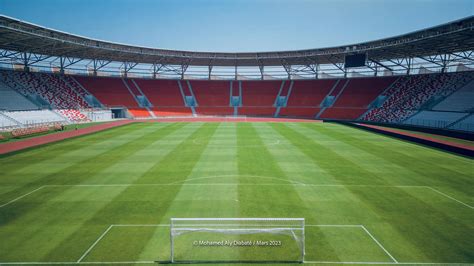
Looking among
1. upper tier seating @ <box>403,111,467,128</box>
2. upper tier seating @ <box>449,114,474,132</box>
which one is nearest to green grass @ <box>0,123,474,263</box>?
upper tier seating @ <box>449,114,474,132</box>

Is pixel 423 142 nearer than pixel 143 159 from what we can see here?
No

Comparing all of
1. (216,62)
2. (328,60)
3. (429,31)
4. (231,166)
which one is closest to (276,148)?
(231,166)

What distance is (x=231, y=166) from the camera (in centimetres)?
1781

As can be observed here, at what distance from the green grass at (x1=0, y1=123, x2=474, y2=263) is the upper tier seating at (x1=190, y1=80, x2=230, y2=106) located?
4315 cm

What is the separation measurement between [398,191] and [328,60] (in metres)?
48.9

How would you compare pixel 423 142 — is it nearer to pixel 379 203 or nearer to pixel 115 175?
pixel 379 203

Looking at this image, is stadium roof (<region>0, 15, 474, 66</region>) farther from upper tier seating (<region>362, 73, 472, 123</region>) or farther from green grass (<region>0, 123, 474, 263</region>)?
green grass (<region>0, 123, 474, 263</region>)

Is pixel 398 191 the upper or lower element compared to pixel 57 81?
lower

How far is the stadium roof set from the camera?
33.9 metres

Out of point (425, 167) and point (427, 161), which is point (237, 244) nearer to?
point (425, 167)

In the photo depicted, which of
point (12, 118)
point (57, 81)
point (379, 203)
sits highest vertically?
point (57, 81)

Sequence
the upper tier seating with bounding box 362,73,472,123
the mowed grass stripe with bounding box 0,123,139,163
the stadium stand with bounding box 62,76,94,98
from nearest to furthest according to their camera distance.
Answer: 1. the mowed grass stripe with bounding box 0,123,139,163
2. the upper tier seating with bounding box 362,73,472,123
3. the stadium stand with bounding box 62,76,94,98

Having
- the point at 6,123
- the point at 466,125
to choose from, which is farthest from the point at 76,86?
the point at 466,125

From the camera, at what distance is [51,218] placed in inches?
409
